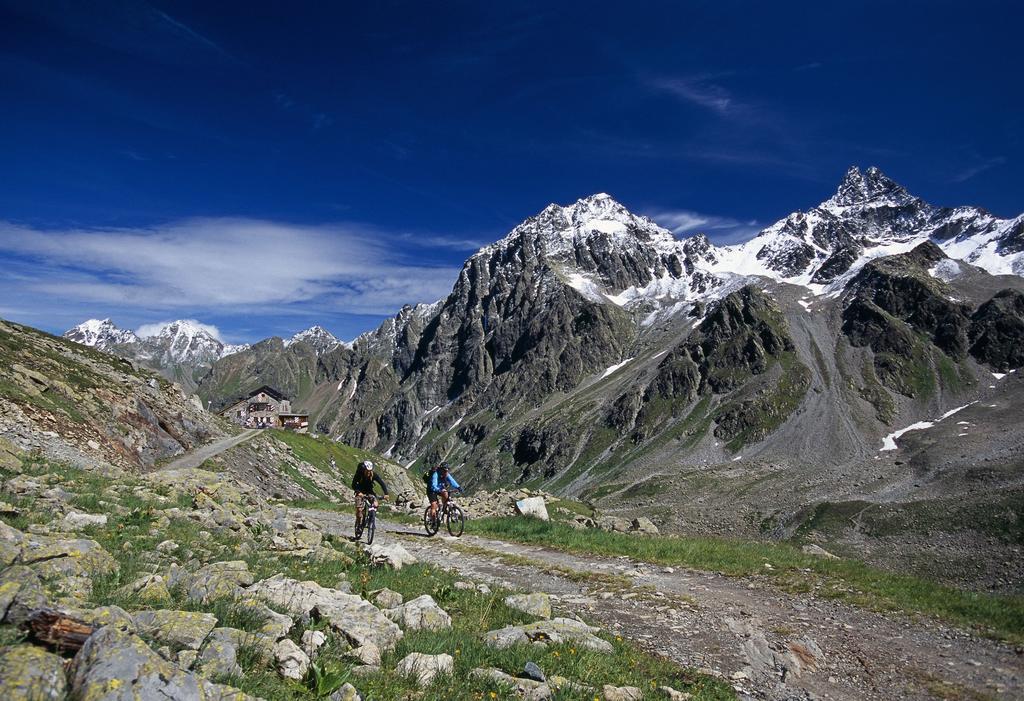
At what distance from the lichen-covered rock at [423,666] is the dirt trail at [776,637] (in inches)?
212

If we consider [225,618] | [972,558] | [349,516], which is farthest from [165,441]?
[972,558]

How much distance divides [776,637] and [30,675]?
1331 centimetres

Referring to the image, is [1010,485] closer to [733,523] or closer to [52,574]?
[733,523]

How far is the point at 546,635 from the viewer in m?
10.3

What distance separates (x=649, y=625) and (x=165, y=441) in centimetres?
5222

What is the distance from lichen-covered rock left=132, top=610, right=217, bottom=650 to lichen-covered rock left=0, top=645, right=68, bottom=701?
55.0 inches

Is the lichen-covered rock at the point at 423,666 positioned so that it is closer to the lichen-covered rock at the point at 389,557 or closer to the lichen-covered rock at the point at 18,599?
the lichen-covered rock at the point at 18,599

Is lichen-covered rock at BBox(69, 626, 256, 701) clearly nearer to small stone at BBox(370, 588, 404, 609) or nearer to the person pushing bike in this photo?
small stone at BBox(370, 588, 404, 609)

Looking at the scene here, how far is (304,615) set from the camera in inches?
366

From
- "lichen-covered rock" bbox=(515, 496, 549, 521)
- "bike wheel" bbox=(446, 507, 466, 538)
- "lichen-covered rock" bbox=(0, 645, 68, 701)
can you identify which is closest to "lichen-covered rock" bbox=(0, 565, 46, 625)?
"lichen-covered rock" bbox=(0, 645, 68, 701)

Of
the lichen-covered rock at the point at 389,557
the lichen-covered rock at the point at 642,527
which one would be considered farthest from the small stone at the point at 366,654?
the lichen-covered rock at the point at 642,527

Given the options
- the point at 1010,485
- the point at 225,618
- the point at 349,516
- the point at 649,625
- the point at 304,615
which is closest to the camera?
the point at 225,618

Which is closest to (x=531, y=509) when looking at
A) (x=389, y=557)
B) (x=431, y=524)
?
(x=431, y=524)

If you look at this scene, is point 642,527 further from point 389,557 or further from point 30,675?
point 30,675
